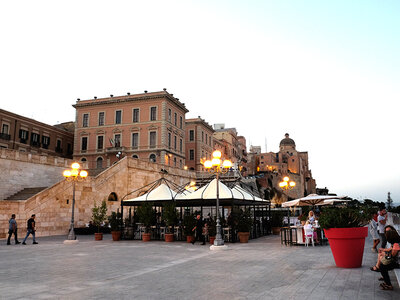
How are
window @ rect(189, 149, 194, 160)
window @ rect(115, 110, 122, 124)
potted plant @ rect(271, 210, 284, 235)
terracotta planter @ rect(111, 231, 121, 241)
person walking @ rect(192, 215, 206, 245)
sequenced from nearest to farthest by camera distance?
person walking @ rect(192, 215, 206, 245)
terracotta planter @ rect(111, 231, 121, 241)
potted plant @ rect(271, 210, 284, 235)
window @ rect(115, 110, 122, 124)
window @ rect(189, 149, 194, 160)

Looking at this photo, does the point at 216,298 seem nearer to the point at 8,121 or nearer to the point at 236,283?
the point at 236,283

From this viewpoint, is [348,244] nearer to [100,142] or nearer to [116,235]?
[116,235]

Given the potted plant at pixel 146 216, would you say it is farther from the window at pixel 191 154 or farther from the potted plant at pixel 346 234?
the window at pixel 191 154

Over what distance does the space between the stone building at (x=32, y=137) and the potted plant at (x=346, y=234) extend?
4475 centimetres

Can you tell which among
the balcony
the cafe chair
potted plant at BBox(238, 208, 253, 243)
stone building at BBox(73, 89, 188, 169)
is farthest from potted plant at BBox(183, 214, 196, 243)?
the balcony

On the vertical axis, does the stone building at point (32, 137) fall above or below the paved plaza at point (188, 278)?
above

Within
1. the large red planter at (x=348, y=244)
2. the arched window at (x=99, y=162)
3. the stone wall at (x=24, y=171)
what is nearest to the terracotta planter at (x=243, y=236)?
the large red planter at (x=348, y=244)

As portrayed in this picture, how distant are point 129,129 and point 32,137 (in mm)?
13679

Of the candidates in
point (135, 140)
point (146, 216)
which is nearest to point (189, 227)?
point (146, 216)

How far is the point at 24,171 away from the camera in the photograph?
26.1 metres

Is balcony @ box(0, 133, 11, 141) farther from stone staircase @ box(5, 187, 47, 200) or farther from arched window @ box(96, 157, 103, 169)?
stone staircase @ box(5, 187, 47, 200)

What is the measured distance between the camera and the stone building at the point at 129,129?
52.1 m

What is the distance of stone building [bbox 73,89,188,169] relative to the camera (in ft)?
171

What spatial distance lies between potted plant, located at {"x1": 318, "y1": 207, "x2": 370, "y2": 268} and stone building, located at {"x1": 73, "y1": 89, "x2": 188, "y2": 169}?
43.1 meters
